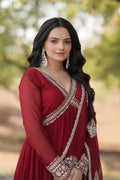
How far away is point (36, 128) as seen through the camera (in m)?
1.72

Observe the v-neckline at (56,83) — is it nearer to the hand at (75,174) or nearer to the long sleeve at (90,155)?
the long sleeve at (90,155)

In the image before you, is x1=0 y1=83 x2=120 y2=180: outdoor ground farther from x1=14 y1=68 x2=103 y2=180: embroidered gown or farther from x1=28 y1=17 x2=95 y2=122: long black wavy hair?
x1=14 y1=68 x2=103 y2=180: embroidered gown

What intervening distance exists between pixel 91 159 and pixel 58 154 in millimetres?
231

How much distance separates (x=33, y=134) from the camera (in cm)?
173

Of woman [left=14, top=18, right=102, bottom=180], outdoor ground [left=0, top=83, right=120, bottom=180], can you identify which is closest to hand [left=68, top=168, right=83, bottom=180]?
woman [left=14, top=18, right=102, bottom=180]

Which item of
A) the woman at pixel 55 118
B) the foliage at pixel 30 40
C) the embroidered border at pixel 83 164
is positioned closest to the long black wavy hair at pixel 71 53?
the woman at pixel 55 118

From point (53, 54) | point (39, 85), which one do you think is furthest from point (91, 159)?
point (53, 54)

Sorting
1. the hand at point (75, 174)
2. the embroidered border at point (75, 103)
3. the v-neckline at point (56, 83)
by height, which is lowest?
the hand at point (75, 174)

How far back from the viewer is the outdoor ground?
35.6 feet

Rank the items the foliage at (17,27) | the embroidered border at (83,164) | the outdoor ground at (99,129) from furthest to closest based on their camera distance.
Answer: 1. the outdoor ground at (99,129)
2. the foliage at (17,27)
3. the embroidered border at (83,164)

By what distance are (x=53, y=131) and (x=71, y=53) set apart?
0.58 m

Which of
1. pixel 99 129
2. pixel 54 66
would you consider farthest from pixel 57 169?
pixel 99 129

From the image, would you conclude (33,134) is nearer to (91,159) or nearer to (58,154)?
(58,154)

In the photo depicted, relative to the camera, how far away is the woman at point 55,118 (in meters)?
1.74
